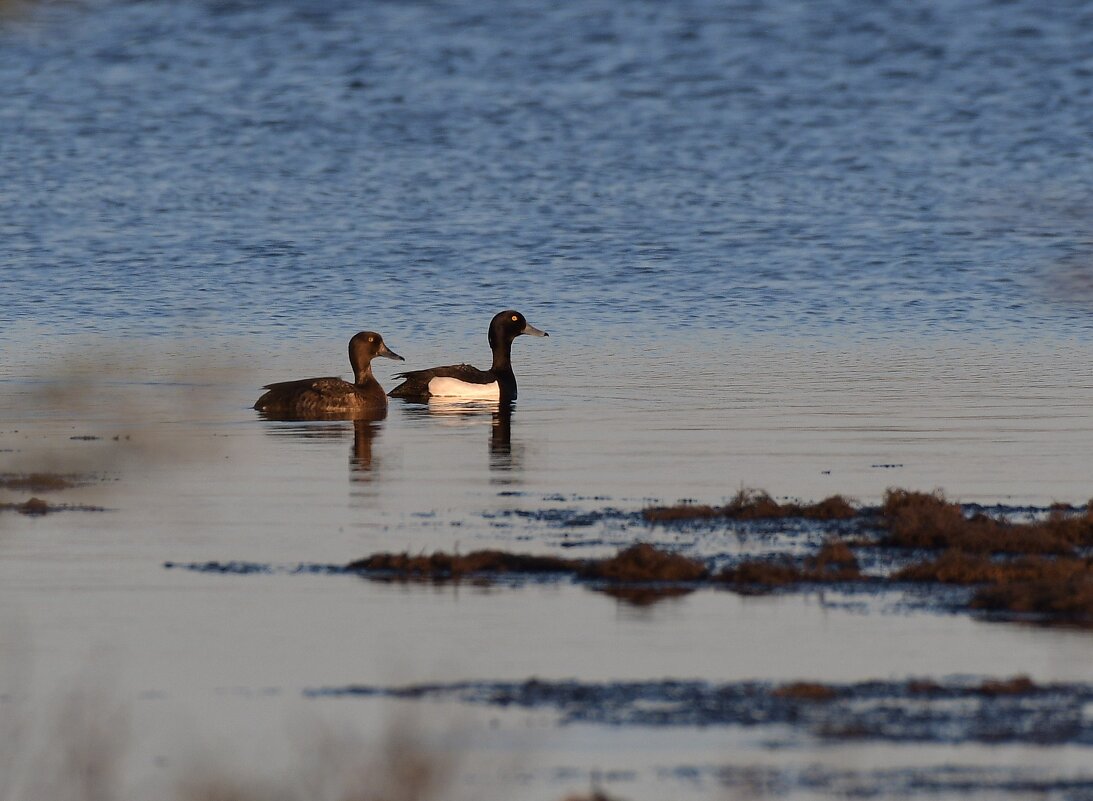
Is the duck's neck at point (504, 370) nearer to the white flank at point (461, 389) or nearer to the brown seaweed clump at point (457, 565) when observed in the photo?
the white flank at point (461, 389)

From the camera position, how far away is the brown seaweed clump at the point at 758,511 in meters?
14.6

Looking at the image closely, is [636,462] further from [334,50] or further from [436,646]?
[334,50]

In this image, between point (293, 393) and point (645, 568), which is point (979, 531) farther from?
point (293, 393)

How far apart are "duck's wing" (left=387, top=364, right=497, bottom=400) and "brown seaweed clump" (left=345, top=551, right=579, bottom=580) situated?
35.4 feet

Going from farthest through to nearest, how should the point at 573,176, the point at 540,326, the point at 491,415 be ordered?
the point at 573,176
the point at 540,326
the point at 491,415

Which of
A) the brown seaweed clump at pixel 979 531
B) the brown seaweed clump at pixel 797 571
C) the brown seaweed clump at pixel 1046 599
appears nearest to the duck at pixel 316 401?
the brown seaweed clump at pixel 979 531

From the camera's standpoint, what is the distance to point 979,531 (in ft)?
44.1

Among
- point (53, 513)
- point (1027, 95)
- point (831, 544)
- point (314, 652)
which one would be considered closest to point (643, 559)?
point (831, 544)

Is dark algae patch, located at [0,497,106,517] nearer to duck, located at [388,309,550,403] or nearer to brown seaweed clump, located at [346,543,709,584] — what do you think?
brown seaweed clump, located at [346,543,709,584]

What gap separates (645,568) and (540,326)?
1850 centimetres

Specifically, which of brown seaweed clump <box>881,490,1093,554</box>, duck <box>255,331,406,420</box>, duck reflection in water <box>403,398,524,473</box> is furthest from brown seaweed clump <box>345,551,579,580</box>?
duck <box>255,331,406,420</box>

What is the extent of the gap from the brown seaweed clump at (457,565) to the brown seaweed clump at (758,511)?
1880 millimetres

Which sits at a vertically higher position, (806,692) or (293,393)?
(293,393)

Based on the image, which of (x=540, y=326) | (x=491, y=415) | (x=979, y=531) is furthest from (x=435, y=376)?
(x=979, y=531)
